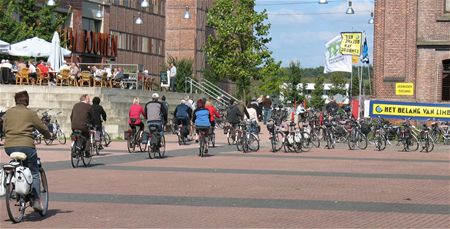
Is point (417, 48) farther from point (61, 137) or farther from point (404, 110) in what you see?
point (61, 137)

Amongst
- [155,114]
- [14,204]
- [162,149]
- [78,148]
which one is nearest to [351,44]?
[162,149]

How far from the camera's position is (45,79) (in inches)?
1666

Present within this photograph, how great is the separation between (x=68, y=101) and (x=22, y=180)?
28.1 metres

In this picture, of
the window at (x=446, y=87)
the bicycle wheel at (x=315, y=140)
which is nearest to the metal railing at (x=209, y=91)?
the window at (x=446, y=87)

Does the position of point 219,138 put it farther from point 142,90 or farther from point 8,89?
point 8,89

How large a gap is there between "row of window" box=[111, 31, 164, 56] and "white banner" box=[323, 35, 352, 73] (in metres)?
35.3

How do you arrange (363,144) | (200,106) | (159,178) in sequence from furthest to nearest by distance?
(363,144) < (200,106) < (159,178)

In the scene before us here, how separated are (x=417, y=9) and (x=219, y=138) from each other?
10.4 metres

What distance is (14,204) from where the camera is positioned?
12562 mm

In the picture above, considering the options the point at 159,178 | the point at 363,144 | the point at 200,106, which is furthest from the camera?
the point at 363,144

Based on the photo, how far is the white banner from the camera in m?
46.9

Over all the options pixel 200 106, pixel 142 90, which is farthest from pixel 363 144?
pixel 142 90

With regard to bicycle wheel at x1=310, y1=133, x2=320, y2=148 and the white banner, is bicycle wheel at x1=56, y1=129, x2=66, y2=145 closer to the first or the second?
bicycle wheel at x1=310, y1=133, x2=320, y2=148

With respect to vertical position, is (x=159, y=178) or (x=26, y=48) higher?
(x=26, y=48)
